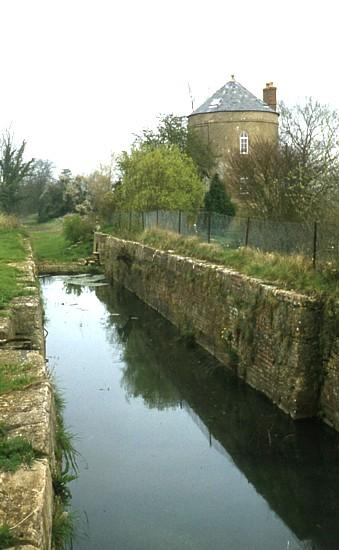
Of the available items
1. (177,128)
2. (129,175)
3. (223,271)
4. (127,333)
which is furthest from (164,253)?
(177,128)

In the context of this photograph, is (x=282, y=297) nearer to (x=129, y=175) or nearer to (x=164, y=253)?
(x=164, y=253)

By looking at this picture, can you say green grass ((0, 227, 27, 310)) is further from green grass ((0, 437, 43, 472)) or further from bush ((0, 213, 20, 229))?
bush ((0, 213, 20, 229))

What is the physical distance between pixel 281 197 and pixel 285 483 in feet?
39.0

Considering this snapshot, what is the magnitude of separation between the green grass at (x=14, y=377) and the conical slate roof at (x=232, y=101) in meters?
34.3

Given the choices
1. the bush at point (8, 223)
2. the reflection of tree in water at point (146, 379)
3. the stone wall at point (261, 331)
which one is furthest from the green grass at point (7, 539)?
the bush at point (8, 223)

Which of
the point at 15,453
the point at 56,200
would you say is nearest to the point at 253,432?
the point at 15,453

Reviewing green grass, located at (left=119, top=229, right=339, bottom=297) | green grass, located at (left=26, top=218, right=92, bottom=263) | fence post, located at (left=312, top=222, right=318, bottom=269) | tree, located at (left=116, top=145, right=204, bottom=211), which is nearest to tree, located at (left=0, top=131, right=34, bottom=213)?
green grass, located at (left=26, top=218, right=92, bottom=263)

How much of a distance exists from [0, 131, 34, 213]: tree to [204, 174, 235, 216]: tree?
1921 cm

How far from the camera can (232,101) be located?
39.0 meters

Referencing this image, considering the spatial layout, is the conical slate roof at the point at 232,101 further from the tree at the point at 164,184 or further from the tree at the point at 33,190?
the tree at the point at 33,190

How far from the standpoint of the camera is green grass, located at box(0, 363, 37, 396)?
223 inches

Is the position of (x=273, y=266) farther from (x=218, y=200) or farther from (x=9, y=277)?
(x=218, y=200)

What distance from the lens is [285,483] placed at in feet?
23.9

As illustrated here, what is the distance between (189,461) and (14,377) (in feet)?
9.83
